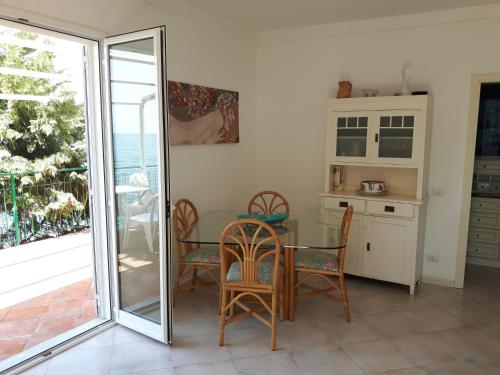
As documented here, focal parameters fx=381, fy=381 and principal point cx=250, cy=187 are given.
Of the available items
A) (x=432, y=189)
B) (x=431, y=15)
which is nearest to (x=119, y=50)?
(x=431, y=15)

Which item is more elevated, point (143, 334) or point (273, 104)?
point (273, 104)

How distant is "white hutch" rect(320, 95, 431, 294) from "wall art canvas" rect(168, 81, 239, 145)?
1.04 m

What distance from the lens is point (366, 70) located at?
3.95 meters

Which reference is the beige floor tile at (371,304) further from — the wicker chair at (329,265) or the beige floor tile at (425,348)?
the beige floor tile at (425,348)

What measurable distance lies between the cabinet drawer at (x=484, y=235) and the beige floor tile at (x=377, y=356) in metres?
2.46

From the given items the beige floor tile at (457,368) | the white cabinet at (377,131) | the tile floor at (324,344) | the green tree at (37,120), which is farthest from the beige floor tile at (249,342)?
the green tree at (37,120)

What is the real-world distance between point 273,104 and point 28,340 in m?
3.31

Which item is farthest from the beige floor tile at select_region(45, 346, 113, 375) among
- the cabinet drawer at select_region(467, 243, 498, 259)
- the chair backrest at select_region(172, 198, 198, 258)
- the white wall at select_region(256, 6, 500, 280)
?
the cabinet drawer at select_region(467, 243, 498, 259)

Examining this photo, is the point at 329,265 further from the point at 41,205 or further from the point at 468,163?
the point at 41,205

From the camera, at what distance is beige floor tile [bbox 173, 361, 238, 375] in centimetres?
237

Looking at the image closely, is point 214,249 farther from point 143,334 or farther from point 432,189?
point 432,189

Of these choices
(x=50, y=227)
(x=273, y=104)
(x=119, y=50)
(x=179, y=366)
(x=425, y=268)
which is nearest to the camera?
(x=179, y=366)

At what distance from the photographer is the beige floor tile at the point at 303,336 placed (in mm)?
2688

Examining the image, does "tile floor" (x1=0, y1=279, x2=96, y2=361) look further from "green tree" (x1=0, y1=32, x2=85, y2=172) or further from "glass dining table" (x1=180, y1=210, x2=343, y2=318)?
"green tree" (x1=0, y1=32, x2=85, y2=172)
